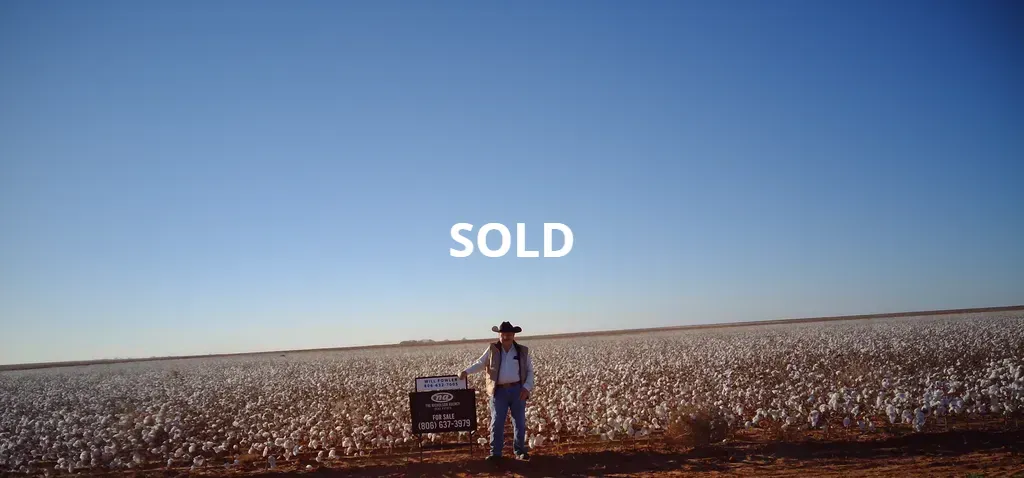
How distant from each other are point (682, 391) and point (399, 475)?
758cm

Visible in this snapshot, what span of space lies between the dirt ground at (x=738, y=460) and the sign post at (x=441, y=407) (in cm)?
52

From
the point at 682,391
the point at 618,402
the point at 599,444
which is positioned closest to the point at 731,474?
the point at 599,444

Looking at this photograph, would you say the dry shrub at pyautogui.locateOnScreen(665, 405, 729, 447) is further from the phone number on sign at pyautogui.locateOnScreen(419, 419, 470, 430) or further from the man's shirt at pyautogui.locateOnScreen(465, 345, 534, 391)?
the phone number on sign at pyautogui.locateOnScreen(419, 419, 470, 430)

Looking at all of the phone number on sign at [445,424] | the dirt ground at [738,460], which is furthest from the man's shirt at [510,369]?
the dirt ground at [738,460]

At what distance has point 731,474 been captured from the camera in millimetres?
8227

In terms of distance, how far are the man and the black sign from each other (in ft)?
2.15

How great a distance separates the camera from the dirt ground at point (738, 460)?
829cm

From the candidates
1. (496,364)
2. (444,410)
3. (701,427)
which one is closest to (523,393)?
(496,364)

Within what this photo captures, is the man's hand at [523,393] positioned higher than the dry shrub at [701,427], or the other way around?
the man's hand at [523,393]

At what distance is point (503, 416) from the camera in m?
9.15

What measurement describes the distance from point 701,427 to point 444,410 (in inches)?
154

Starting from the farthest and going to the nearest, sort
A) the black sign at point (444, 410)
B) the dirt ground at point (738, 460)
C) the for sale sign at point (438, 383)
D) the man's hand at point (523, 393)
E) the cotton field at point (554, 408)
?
the cotton field at point (554, 408) → the for sale sign at point (438, 383) → the black sign at point (444, 410) → the man's hand at point (523, 393) → the dirt ground at point (738, 460)

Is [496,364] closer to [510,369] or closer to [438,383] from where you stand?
[510,369]

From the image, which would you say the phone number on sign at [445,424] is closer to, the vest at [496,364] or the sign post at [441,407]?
the sign post at [441,407]
